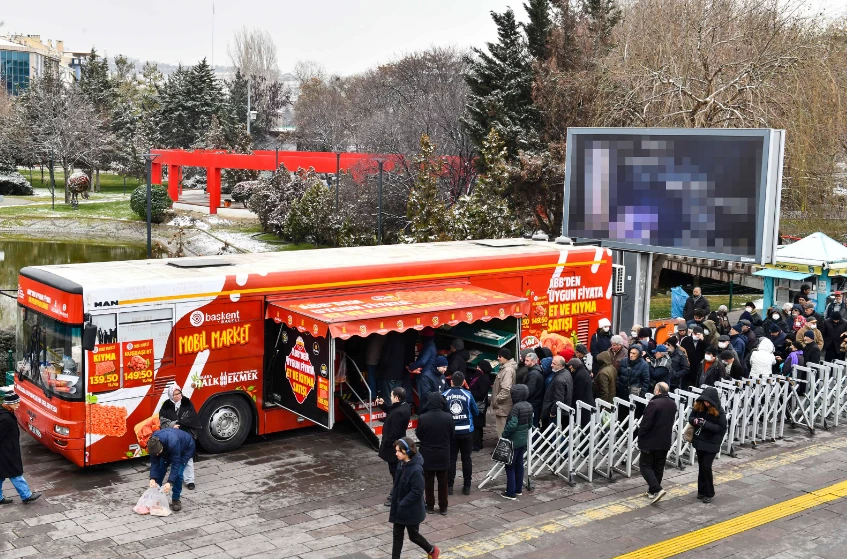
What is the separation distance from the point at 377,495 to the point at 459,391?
6.07 ft

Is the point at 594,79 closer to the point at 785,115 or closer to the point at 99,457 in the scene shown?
the point at 785,115

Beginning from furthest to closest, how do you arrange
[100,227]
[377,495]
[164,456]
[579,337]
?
1. [100,227]
2. [579,337]
3. [377,495]
4. [164,456]

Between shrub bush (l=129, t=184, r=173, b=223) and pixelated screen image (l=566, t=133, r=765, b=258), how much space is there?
113 feet

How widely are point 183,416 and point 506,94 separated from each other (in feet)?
89.3

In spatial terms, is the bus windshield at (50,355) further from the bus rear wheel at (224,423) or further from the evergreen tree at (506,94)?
the evergreen tree at (506,94)

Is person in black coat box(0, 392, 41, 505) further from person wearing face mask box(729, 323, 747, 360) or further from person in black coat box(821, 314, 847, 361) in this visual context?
person in black coat box(821, 314, 847, 361)

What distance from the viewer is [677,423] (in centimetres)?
1343

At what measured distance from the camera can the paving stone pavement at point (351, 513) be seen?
10508mm

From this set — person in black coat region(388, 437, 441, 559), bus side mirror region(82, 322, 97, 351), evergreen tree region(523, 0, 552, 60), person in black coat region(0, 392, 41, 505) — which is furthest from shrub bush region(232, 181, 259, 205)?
person in black coat region(388, 437, 441, 559)

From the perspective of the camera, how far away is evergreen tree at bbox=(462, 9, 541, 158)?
36.6 metres

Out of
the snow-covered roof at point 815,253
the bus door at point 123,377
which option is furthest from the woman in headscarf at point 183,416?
the snow-covered roof at point 815,253

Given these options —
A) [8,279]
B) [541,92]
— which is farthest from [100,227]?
[541,92]

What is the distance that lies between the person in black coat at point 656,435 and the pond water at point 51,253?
2897cm

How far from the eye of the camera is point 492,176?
28984mm
